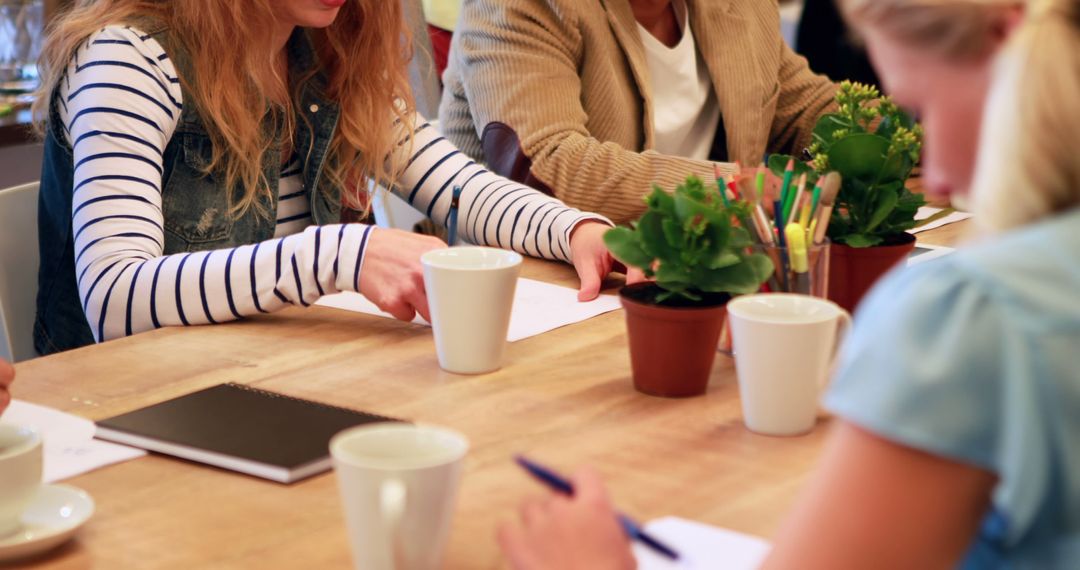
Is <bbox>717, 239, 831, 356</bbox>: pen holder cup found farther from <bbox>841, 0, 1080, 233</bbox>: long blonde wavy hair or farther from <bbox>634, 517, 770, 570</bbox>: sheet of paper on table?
<bbox>841, 0, 1080, 233</bbox>: long blonde wavy hair

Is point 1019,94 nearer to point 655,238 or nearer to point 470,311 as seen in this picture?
point 655,238

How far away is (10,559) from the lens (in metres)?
0.80

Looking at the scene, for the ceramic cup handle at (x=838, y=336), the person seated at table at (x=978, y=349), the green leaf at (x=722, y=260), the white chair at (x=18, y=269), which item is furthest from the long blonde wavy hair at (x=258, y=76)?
the person seated at table at (x=978, y=349)

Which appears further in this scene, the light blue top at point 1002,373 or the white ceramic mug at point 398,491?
the white ceramic mug at point 398,491

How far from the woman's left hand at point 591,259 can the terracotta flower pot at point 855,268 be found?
218mm

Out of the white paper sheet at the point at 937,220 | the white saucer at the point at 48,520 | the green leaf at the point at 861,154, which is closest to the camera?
the white saucer at the point at 48,520

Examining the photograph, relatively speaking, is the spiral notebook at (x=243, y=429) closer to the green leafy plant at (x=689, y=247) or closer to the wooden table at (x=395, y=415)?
the wooden table at (x=395, y=415)

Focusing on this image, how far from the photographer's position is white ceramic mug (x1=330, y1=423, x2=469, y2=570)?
0.70 metres

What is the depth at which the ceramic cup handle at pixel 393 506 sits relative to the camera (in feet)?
2.27

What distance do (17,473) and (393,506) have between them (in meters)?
0.29

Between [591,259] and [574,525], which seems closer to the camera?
[574,525]

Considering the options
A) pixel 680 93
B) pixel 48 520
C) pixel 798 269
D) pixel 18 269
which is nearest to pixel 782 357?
pixel 798 269

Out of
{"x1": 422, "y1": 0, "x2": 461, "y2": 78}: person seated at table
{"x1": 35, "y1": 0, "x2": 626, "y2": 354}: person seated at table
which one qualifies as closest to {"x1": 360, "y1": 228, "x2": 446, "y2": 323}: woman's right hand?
{"x1": 35, "y1": 0, "x2": 626, "y2": 354}: person seated at table

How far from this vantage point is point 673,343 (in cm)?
109
